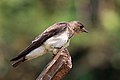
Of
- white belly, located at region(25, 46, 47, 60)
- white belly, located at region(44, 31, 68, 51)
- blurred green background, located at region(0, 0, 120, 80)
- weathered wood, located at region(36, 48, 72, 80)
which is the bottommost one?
blurred green background, located at region(0, 0, 120, 80)

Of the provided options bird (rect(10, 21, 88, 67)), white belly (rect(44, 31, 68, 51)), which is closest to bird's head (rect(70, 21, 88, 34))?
bird (rect(10, 21, 88, 67))

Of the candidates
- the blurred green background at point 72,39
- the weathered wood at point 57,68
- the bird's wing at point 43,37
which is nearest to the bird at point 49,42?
the bird's wing at point 43,37

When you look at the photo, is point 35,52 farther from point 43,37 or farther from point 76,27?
point 76,27

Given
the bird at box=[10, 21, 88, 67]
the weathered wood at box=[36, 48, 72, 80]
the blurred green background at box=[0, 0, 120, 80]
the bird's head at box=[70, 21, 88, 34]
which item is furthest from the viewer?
the blurred green background at box=[0, 0, 120, 80]

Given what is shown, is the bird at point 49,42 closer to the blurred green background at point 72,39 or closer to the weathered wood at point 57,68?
the weathered wood at point 57,68

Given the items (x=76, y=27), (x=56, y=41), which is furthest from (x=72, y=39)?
(x=56, y=41)

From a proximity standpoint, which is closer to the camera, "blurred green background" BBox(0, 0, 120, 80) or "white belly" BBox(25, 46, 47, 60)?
"white belly" BBox(25, 46, 47, 60)

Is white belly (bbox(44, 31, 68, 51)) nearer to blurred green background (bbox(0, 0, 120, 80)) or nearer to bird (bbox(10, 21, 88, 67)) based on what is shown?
bird (bbox(10, 21, 88, 67))

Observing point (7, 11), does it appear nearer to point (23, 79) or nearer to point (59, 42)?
point (23, 79)
